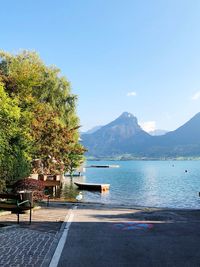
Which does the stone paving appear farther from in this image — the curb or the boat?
the boat

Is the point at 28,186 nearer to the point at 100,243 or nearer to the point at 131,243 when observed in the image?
the point at 100,243

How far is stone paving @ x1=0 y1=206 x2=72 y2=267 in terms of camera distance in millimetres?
9398

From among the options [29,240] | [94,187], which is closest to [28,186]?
[29,240]

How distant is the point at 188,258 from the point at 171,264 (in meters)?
0.80

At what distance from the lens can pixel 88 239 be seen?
12008mm

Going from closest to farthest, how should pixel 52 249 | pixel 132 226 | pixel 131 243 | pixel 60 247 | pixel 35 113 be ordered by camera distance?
pixel 52 249 < pixel 60 247 < pixel 131 243 < pixel 132 226 < pixel 35 113

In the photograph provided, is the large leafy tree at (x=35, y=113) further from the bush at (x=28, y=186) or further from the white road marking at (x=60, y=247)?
the white road marking at (x=60, y=247)

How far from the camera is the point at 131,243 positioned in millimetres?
11375

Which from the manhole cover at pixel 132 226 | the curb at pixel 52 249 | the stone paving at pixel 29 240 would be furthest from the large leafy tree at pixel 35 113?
the curb at pixel 52 249

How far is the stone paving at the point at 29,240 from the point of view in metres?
9.40

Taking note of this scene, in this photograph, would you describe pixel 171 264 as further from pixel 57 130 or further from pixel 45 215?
pixel 57 130

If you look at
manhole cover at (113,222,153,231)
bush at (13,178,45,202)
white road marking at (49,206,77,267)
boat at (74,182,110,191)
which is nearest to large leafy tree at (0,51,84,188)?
bush at (13,178,45,202)

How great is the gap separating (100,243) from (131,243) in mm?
961

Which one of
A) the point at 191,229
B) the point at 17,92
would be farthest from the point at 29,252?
the point at 17,92
